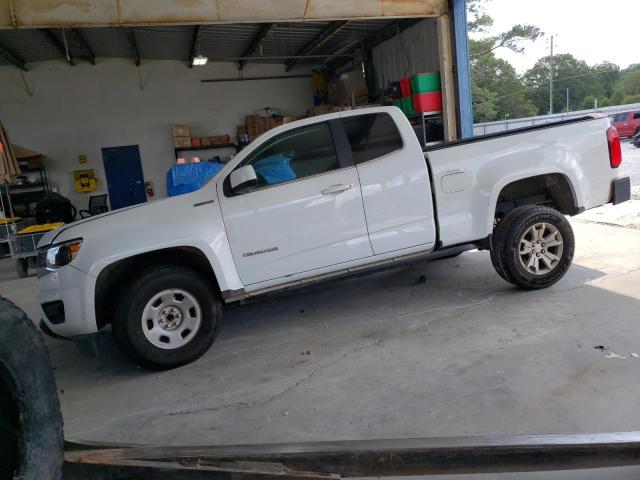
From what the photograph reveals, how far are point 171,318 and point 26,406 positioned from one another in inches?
93.1

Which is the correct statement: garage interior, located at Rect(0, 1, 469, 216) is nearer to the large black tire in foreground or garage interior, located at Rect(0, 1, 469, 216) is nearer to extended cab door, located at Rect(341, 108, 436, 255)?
extended cab door, located at Rect(341, 108, 436, 255)

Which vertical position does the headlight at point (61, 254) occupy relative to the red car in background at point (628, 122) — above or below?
below

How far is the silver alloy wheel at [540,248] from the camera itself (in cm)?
516

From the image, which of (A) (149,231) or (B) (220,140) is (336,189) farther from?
(B) (220,140)

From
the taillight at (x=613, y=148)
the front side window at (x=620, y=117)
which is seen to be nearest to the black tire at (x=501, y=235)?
the taillight at (x=613, y=148)

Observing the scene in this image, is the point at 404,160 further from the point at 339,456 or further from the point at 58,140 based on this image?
the point at 58,140

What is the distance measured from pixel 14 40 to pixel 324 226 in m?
11.3

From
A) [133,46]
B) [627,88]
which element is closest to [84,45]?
[133,46]

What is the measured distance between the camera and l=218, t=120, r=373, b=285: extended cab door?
14.9ft

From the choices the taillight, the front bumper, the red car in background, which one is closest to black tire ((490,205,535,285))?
the taillight

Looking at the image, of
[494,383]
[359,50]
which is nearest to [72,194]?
[359,50]

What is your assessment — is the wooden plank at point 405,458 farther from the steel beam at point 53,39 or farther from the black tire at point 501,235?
the steel beam at point 53,39

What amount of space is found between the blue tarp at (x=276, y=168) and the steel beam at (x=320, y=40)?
7.67 meters

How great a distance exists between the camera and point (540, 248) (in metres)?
5.20
